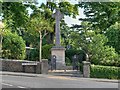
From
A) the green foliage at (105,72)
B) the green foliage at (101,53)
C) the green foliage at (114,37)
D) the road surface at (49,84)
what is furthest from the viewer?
the green foliage at (114,37)

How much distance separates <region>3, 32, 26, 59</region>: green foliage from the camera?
35.1 metres

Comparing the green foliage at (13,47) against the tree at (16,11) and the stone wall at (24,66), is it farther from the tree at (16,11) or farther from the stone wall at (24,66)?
the tree at (16,11)

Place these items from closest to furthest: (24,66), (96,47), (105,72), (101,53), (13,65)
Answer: (105,72), (24,66), (13,65), (101,53), (96,47)

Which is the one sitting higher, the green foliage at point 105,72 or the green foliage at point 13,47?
the green foliage at point 13,47

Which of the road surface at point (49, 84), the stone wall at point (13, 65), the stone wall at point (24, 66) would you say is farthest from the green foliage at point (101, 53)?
the road surface at point (49, 84)

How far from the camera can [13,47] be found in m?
35.3

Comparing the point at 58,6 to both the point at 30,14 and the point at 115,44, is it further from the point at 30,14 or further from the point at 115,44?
the point at 115,44

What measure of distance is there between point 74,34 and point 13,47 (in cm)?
672

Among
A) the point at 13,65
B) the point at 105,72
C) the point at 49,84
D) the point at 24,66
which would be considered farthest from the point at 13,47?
the point at 49,84

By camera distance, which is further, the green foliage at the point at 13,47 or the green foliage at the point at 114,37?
the green foliage at the point at 13,47

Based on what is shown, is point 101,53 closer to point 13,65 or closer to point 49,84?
point 13,65

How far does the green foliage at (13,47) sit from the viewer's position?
1382 inches

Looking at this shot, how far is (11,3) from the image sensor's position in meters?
9.95

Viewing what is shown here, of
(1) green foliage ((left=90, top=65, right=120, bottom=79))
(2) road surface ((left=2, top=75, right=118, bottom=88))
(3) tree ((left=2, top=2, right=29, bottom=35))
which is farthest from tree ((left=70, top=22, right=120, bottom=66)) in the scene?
(3) tree ((left=2, top=2, right=29, bottom=35))
